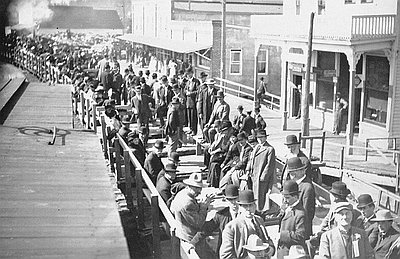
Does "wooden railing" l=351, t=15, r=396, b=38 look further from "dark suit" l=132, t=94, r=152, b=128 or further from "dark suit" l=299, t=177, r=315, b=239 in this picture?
"dark suit" l=299, t=177, r=315, b=239

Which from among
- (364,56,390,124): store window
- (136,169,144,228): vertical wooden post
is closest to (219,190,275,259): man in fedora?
(136,169,144,228): vertical wooden post

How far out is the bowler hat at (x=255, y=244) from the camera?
15.2ft

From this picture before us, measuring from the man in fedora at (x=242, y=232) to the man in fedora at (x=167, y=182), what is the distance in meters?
1.82

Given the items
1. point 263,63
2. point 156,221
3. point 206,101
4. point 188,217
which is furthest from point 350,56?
point 263,63

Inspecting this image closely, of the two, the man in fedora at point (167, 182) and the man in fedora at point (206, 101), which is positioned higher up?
the man in fedora at point (206, 101)

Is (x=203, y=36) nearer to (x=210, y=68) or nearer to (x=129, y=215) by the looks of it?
(x=210, y=68)

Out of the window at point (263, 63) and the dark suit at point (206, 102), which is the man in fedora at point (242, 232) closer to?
the dark suit at point (206, 102)

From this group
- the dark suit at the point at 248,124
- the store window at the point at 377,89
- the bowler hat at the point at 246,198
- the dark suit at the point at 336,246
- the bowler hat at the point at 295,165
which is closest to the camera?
the dark suit at the point at 336,246

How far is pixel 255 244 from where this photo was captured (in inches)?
184

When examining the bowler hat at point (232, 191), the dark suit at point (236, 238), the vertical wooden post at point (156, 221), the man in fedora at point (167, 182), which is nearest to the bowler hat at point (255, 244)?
the dark suit at point (236, 238)

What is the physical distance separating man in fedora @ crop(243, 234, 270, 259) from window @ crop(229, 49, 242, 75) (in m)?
22.1

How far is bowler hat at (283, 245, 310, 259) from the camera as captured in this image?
17.3ft

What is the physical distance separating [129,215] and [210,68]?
Result: 62.3 ft

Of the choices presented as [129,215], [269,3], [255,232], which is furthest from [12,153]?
[269,3]
